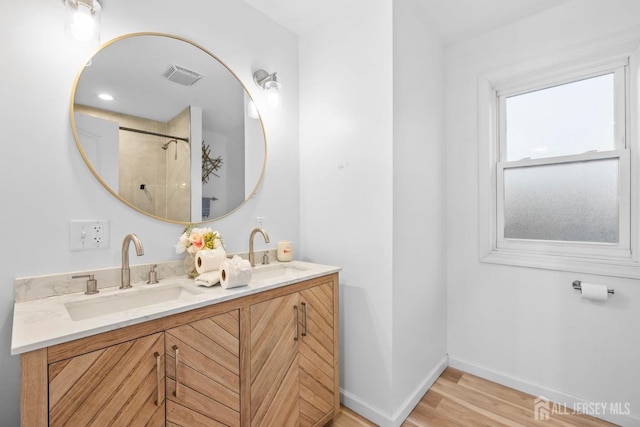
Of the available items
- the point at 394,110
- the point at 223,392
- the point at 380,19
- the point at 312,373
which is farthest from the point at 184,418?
the point at 380,19

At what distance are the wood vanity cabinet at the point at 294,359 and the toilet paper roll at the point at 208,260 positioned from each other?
0.28 meters

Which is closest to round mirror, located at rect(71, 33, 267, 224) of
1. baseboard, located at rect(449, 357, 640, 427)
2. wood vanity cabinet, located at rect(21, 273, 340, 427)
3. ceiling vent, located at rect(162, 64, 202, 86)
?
ceiling vent, located at rect(162, 64, 202, 86)

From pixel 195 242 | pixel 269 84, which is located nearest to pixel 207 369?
pixel 195 242

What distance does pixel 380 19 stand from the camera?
64.8 inches

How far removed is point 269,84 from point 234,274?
1.24m

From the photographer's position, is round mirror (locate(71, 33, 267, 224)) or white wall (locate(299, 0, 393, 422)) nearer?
round mirror (locate(71, 33, 267, 224))

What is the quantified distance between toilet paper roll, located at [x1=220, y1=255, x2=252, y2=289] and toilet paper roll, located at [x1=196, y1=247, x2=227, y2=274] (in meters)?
0.11

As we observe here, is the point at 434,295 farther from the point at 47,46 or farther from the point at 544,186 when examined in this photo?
the point at 47,46

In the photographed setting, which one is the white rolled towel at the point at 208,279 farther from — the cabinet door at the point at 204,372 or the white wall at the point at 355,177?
the white wall at the point at 355,177

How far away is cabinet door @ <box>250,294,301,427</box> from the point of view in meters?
1.23

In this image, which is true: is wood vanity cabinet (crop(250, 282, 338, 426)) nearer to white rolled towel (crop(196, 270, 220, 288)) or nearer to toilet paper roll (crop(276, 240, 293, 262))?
white rolled towel (crop(196, 270, 220, 288))

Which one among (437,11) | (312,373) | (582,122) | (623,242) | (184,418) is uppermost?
(437,11)

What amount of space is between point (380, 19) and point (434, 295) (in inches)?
73.3

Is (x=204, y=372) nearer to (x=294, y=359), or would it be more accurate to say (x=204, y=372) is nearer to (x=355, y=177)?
(x=294, y=359)
